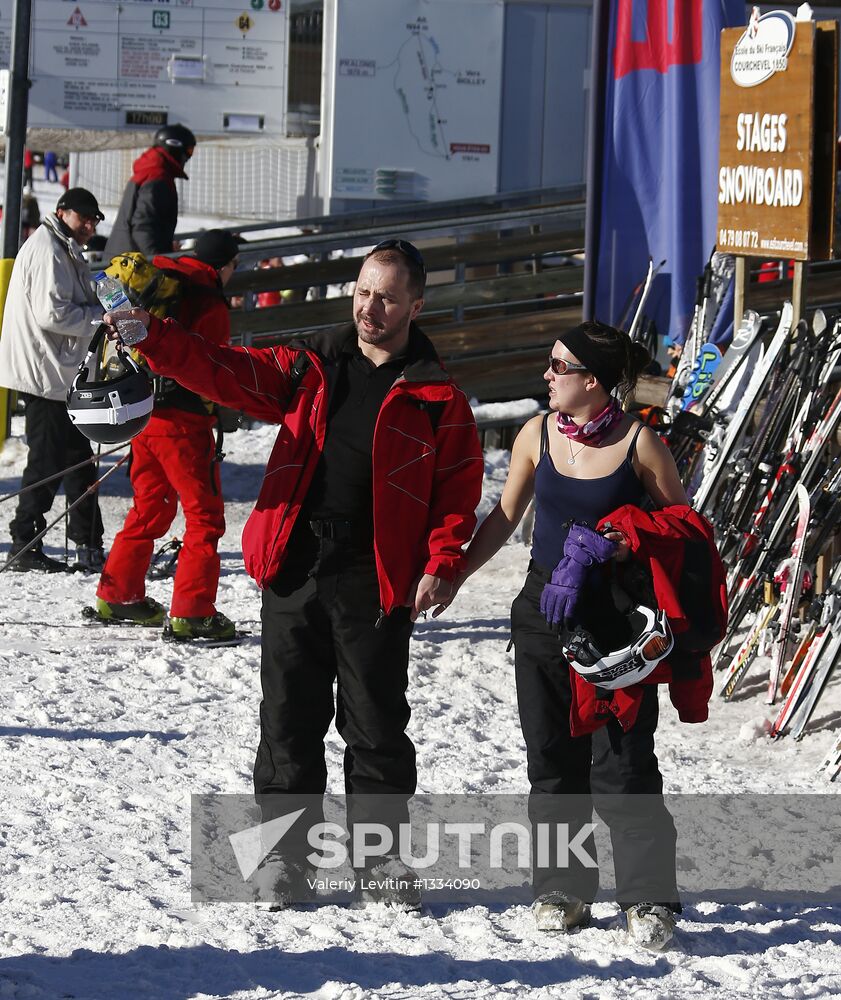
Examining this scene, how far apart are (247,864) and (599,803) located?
1.10 meters

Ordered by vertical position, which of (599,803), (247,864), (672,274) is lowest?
(247,864)

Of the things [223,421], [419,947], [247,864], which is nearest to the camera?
[419,947]

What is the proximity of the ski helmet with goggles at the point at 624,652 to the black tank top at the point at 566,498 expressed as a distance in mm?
259

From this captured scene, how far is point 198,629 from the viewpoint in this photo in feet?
22.2

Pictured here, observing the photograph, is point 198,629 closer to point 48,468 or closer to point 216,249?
point 216,249

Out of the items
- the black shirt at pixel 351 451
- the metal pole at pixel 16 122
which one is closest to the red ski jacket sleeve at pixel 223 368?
the black shirt at pixel 351 451

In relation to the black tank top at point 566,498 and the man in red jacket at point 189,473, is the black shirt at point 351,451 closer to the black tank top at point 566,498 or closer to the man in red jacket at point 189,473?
the black tank top at point 566,498

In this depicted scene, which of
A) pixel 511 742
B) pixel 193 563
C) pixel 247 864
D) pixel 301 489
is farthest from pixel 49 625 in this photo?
pixel 301 489

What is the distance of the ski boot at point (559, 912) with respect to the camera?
4.03m

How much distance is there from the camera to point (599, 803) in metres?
4.04

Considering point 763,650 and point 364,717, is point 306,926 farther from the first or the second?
point 763,650

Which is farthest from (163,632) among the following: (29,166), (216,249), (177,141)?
(29,166)

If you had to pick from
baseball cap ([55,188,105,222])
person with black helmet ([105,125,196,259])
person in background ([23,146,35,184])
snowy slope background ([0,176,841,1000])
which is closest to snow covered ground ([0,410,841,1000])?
snowy slope background ([0,176,841,1000])

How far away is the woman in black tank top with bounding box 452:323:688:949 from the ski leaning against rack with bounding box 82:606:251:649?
285 centimetres
